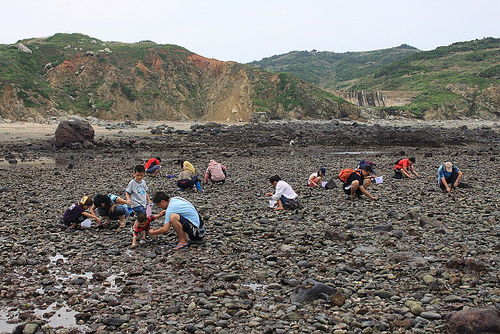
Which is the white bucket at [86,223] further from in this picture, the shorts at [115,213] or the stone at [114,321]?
the stone at [114,321]

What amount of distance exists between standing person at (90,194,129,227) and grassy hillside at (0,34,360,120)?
56.8m

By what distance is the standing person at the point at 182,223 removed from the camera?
11.1 metres

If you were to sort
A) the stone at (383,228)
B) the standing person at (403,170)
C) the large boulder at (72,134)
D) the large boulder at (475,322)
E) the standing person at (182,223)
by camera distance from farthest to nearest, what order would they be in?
the large boulder at (72,134) < the standing person at (403,170) < the stone at (383,228) < the standing person at (182,223) < the large boulder at (475,322)

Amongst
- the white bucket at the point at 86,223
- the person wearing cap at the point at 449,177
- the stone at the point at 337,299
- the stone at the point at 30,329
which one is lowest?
the stone at the point at 30,329

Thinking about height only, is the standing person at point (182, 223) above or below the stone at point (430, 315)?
above

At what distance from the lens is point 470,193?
17.5 meters

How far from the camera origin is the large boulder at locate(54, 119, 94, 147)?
36959 millimetres

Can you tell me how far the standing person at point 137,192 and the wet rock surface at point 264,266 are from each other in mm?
740

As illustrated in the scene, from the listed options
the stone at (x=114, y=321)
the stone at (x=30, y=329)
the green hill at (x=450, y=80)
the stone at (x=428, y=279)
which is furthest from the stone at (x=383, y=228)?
the green hill at (x=450, y=80)

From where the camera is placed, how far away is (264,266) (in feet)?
32.1

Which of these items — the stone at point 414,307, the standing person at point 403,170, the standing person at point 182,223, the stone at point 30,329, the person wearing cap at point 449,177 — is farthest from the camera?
the standing person at point 403,170

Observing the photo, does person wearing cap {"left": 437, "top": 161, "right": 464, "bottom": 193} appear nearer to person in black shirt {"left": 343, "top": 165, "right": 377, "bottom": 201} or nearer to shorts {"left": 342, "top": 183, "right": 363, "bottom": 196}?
person in black shirt {"left": 343, "top": 165, "right": 377, "bottom": 201}

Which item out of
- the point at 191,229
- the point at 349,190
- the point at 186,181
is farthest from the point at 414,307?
the point at 186,181

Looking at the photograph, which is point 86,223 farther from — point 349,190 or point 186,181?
point 349,190
